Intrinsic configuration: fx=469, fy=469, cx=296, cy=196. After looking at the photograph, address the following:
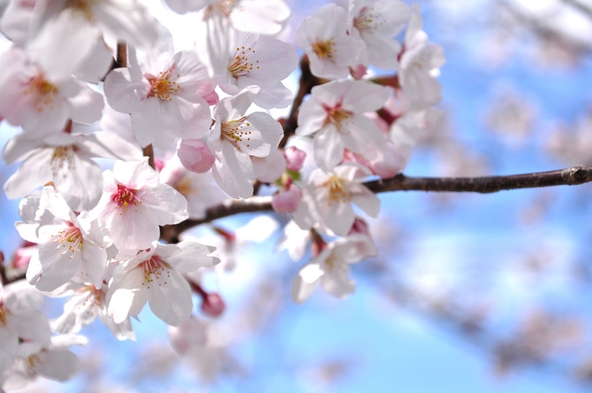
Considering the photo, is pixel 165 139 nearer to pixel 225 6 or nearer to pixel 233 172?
pixel 233 172

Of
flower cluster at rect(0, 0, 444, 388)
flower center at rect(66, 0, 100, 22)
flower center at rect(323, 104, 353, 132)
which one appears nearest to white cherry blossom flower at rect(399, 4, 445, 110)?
flower cluster at rect(0, 0, 444, 388)

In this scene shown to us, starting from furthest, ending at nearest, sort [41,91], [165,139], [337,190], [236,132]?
1. [337,190]
2. [236,132]
3. [165,139]
4. [41,91]

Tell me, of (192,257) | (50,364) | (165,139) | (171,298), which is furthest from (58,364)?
(165,139)

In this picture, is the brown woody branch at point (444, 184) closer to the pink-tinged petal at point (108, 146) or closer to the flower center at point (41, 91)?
the pink-tinged petal at point (108, 146)

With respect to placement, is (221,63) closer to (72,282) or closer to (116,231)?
(116,231)

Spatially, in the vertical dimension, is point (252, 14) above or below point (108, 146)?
above

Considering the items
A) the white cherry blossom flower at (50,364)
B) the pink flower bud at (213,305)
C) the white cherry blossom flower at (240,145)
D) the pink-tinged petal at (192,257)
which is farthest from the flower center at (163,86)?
the pink flower bud at (213,305)

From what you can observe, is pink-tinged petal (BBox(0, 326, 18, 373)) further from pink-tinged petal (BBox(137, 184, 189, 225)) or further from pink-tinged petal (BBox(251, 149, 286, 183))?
pink-tinged petal (BBox(251, 149, 286, 183))
